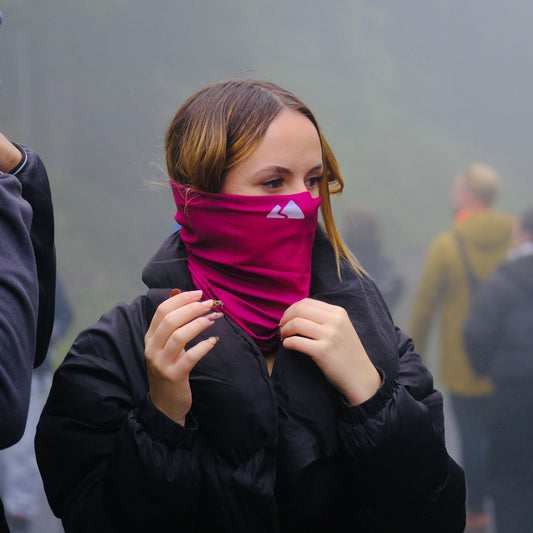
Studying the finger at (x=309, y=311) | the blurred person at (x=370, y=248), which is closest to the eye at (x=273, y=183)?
the finger at (x=309, y=311)

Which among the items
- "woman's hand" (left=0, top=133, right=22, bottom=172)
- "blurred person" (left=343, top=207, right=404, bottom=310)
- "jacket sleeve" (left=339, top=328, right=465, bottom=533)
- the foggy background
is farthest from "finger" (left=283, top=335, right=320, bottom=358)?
"blurred person" (left=343, top=207, right=404, bottom=310)

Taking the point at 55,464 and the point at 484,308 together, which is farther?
the point at 484,308

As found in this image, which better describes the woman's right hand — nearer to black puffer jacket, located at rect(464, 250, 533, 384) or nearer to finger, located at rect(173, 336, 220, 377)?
finger, located at rect(173, 336, 220, 377)

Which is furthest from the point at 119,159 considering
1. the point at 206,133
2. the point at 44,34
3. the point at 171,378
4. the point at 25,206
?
the point at 171,378

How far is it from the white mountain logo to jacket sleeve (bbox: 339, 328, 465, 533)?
40cm

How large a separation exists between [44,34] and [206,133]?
5.25 feet

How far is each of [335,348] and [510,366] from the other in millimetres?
1993

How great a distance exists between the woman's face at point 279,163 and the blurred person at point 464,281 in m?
1.71

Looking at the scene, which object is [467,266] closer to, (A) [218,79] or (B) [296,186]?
(A) [218,79]

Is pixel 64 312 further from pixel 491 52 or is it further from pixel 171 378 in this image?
pixel 491 52

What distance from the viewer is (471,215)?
10.4 ft

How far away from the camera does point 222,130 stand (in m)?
1.58

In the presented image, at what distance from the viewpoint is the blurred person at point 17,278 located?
124cm

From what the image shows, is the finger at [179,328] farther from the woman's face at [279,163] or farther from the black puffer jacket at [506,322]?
the black puffer jacket at [506,322]
